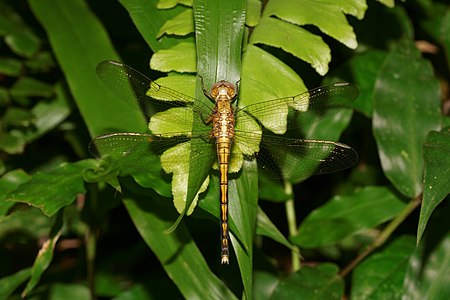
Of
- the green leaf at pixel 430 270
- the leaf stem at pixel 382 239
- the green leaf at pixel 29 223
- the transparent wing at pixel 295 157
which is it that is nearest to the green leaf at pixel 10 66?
the green leaf at pixel 29 223

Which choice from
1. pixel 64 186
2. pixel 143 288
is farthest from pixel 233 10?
pixel 143 288

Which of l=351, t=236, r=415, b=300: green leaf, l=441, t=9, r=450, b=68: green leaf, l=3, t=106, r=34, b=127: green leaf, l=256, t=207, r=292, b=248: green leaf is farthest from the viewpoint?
l=441, t=9, r=450, b=68: green leaf

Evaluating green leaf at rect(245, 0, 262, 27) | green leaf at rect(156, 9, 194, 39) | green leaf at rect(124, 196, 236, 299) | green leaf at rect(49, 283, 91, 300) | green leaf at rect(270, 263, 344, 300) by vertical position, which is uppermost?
green leaf at rect(245, 0, 262, 27)

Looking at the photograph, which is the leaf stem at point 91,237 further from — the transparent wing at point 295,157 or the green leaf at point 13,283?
the transparent wing at point 295,157

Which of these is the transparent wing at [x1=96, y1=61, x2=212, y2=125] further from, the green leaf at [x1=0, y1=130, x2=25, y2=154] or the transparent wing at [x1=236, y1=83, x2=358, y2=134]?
the green leaf at [x1=0, y1=130, x2=25, y2=154]

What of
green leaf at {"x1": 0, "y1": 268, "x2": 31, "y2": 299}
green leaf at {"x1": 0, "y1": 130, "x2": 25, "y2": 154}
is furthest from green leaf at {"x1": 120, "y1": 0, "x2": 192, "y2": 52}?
green leaf at {"x1": 0, "y1": 268, "x2": 31, "y2": 299}

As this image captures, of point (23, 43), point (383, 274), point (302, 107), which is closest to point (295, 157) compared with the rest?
point (302, 107)
